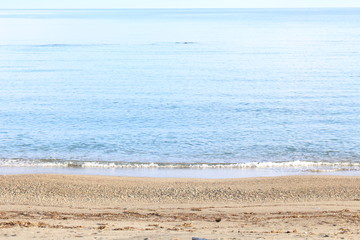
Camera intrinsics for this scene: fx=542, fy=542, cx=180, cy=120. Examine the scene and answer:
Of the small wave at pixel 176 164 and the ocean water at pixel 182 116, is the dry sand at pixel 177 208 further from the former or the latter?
the ocean water at pixel 182 116

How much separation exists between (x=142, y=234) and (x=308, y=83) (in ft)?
106

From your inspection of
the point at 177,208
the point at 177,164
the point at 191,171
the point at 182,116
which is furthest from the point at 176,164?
the point at 182,116

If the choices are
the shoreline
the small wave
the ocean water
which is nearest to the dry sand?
the shoreline

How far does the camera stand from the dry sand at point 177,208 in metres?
10.8

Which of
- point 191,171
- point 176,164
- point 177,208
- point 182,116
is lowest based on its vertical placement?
point 177,208

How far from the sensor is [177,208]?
14328mm

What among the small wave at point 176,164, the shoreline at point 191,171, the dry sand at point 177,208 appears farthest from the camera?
the small wave at point 176,164

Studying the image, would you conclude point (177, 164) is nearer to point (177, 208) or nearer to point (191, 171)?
point (191, 171)

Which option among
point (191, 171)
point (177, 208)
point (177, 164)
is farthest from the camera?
point (177, 164)

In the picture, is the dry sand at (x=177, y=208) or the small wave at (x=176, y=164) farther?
the small wave at (x=176, y=164)

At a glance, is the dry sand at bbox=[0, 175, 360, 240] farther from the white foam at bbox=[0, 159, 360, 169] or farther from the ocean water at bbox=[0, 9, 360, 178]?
the ocean water at bbox=[0, 9, 360, 178]

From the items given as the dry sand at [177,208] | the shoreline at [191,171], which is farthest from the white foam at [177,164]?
the dry sand at [177,208]

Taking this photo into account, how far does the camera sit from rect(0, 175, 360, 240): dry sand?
10.8 meters

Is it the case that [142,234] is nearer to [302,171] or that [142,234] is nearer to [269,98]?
[302,171]
